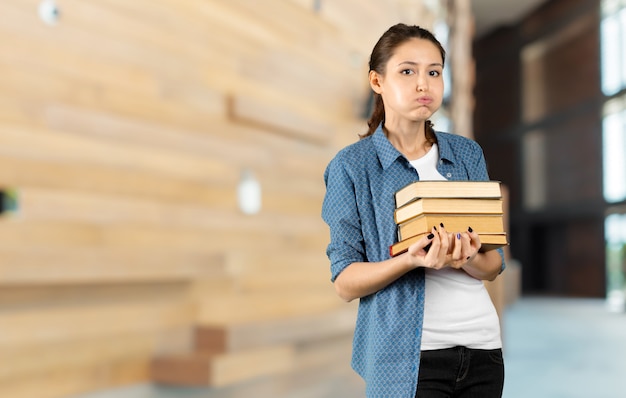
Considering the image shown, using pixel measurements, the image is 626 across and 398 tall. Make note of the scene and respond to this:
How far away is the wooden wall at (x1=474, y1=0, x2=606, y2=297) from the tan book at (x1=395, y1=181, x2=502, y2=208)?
45.5 feet

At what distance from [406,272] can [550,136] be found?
1523 centimetres

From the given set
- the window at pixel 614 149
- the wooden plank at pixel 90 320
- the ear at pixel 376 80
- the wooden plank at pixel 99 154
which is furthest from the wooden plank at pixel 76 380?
the window at pixel 614 149

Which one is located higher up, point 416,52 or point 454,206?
point 416,52

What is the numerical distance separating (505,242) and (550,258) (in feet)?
51.5

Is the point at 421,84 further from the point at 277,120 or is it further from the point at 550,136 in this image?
the point at 550,136

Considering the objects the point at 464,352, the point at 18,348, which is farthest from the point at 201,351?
the point at 464,352

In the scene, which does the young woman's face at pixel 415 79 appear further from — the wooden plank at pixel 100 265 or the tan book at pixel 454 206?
the wooden plank at pixel 100 265

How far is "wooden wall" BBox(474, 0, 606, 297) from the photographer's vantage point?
14.0 m

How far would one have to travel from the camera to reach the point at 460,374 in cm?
93

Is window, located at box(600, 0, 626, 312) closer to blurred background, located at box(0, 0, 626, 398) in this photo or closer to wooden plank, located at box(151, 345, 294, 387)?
blurred background, located at box(0, 0, 626, 398)


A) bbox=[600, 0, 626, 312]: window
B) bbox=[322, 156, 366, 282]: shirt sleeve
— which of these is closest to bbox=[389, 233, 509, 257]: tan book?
bbox=[322, 156, 366, 282]: shirt sleeve

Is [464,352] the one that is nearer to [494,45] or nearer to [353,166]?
[353,166]

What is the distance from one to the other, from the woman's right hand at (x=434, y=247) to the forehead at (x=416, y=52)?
24 centimetres

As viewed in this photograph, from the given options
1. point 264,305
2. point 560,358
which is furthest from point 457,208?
point 560,358
